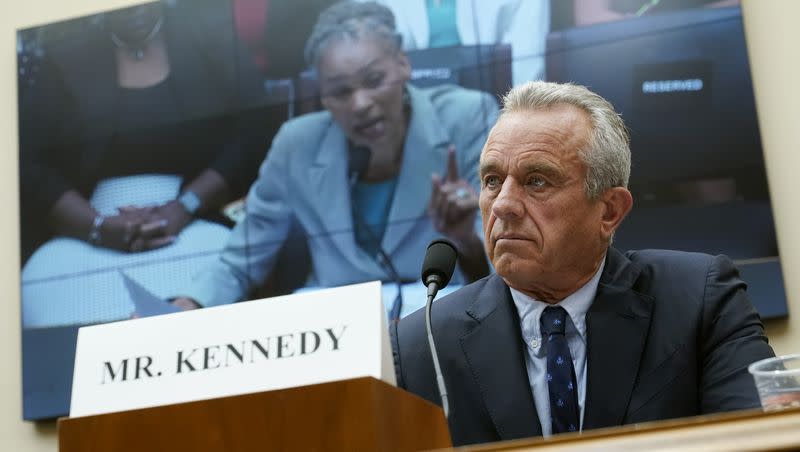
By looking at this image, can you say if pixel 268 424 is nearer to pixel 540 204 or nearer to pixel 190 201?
pixel 540 204

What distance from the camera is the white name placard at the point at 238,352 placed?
138cm

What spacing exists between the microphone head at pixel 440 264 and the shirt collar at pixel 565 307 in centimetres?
41

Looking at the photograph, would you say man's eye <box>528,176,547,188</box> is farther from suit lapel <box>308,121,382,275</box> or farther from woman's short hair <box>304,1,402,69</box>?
woman's short hair <box>304,1,402,69</box>

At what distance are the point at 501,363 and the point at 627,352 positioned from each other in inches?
10.0

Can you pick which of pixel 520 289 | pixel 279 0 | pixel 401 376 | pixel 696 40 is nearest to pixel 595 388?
pixel 520 289

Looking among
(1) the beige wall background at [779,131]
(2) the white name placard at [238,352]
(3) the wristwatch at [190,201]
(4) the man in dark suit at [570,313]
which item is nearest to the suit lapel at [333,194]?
(3) the wristwatch at [190,201]

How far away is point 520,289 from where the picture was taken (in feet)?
7.30

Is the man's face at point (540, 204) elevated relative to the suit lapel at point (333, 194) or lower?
elevated

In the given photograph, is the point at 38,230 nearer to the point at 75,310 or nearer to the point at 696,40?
the point at 75,310

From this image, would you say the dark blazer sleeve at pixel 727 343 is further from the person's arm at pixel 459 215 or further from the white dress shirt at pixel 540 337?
the person's arm at pixel 459 215

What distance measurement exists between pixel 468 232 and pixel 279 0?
1312 millimetres

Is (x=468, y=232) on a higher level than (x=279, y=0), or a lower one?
lower

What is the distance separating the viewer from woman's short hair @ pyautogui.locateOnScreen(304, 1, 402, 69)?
427 cm

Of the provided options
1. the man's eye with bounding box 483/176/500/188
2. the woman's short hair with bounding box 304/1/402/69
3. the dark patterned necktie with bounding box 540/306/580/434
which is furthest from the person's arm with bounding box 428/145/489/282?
the dark patterned necktie with bounding box 540/306/580/434
